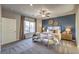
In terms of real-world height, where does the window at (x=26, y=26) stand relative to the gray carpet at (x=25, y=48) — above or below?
above

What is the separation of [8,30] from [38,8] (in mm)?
923

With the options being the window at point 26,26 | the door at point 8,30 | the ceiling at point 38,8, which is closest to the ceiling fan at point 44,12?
the ceiling at point 38,8

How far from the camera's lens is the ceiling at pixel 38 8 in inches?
91.9

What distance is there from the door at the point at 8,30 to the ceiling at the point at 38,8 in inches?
12.0

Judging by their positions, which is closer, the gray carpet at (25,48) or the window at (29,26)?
the gray carpet at (25,48)

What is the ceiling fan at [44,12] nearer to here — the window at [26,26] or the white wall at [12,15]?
the window at [26,26]

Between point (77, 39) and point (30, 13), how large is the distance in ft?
4.37

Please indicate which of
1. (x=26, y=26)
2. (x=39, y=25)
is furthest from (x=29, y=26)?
(x=39, y=25)

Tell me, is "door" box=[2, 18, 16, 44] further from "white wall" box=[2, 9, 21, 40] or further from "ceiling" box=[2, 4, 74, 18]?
"ceiling" box=[2, 4, 74, 18]

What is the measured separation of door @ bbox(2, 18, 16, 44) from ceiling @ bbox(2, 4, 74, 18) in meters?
0.30

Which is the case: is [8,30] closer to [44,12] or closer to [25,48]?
[25,48]

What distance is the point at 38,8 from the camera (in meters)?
2.40
